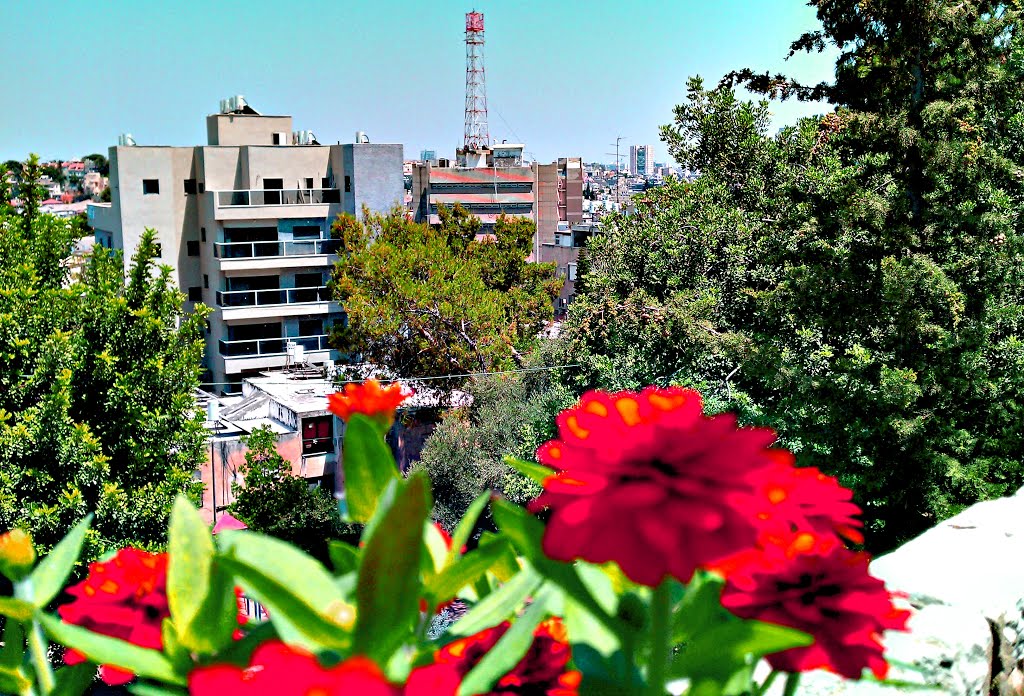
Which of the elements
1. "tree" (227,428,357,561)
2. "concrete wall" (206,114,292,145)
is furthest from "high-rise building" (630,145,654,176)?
"tree" (227,428,357,561)

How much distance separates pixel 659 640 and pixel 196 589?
0.33 meters

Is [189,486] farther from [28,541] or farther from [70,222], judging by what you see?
[28,541]

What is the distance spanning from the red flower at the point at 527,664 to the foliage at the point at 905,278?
241 inches

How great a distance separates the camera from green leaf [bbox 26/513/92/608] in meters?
0.82

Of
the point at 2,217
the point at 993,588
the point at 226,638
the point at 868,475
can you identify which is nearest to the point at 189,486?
the point at 2,217

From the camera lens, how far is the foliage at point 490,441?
1059 centimetres

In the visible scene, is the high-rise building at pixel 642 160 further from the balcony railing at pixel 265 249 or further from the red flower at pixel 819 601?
the red flower at pixel 819 601

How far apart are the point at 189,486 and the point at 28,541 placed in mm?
6543

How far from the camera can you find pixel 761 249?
8.98m

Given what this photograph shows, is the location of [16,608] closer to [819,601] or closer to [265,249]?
[819,601]

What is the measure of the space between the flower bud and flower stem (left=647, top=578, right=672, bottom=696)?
20.5 inches

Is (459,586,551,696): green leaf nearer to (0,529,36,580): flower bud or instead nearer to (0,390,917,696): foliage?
(0,390,917,696): foliage

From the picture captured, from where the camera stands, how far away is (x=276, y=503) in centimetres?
955

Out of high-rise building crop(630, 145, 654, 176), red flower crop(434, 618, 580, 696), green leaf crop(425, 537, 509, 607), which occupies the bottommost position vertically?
red flower crop(434, 618, 580, 696)
